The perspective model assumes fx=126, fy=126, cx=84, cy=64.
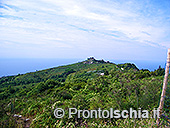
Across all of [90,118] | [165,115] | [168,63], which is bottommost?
[90,118]

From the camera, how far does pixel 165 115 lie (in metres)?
3.93

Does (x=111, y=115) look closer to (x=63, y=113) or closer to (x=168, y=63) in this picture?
(x=63, y=113)

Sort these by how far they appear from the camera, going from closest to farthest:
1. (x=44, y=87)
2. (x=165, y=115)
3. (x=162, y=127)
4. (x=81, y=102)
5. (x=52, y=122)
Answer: (x=162, y=127) < (x=165, y=115) < (x=52, y=122) < (x=81, y=102) < (x=44, y=87)

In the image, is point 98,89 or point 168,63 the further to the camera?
point 98,89

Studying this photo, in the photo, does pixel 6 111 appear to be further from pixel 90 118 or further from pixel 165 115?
pixel 165 115

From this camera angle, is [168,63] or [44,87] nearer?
[168,63]

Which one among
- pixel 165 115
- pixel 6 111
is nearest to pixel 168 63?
pixel 165 115

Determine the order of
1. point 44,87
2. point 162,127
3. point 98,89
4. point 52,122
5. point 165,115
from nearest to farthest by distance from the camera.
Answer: point 162,127
point 165,115
point 52,122
point 98,89
point 44,87

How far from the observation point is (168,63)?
3.61 metres

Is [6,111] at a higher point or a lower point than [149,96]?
lower

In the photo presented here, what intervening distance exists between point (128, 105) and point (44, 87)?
989 cm

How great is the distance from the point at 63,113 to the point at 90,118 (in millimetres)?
1337

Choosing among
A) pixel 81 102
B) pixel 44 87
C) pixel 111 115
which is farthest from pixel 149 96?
pixel 44 87

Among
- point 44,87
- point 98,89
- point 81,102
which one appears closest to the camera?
point 81,102
